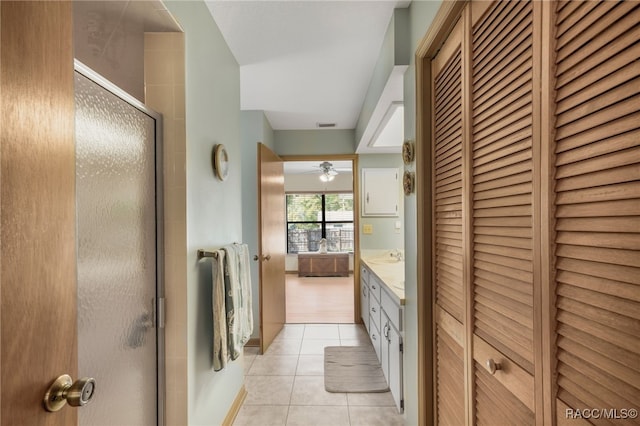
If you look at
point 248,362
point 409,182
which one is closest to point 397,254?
point 248,362

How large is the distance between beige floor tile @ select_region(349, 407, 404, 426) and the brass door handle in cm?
180

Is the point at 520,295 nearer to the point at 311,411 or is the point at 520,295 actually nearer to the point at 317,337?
the point at 311,411

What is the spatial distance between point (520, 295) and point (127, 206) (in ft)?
4.40

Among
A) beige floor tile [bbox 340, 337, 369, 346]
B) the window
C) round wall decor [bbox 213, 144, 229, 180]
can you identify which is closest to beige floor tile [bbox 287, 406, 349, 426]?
beige floor tile [bbox 340, 337, 369, 346]

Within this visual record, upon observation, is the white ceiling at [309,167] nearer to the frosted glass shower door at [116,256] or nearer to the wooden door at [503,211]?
the frosted glass shower door at [116,256]

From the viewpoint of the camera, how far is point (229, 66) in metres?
2.11

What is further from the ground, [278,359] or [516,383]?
[516,383]

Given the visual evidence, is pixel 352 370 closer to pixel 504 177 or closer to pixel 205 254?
pixel 205 254

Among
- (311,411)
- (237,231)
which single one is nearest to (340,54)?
(237,231)

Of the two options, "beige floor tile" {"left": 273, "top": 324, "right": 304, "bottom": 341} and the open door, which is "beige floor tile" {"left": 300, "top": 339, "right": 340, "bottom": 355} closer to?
"beige floor tile" {"left": 273, "top": 324, "right": 304, "bottom": 341}

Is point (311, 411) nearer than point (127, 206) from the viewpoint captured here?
No

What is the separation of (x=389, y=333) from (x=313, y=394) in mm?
748

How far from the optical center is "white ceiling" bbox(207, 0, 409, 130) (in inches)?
67.6

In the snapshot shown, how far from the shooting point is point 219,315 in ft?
5.35
